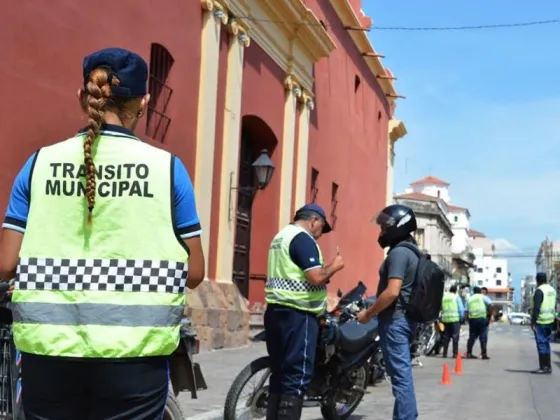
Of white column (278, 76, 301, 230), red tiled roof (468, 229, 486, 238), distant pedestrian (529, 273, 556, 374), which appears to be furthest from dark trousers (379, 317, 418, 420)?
red tiled roof (468, 229, 486, 238)

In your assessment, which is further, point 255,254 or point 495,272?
point 495,272

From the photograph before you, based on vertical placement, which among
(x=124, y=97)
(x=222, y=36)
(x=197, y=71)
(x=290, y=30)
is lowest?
(x=124, y=97)

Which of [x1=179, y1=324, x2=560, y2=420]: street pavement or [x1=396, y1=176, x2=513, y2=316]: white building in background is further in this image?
[x1=396, y1=176, x2=513, y2=316]: white building in background

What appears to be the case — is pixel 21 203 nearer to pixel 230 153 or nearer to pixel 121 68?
pixel 121 68

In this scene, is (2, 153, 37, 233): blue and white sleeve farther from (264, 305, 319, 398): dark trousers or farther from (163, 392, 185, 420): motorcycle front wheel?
(264, 305, 319, 398): dark trousers

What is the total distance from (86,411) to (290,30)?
57.5 ft

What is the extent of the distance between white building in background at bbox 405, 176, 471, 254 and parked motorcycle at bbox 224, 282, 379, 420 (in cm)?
10809

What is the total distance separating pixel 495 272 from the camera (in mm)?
155875

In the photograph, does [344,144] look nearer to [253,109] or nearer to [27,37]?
[253,109]

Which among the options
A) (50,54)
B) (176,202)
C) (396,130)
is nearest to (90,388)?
(176,202)

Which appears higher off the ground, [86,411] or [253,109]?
[253,109]

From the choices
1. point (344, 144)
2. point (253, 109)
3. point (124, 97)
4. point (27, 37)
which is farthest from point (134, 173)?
point (344, 144)

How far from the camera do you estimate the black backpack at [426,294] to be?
20.1 feet

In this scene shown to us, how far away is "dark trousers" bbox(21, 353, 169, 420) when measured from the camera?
2514mm
